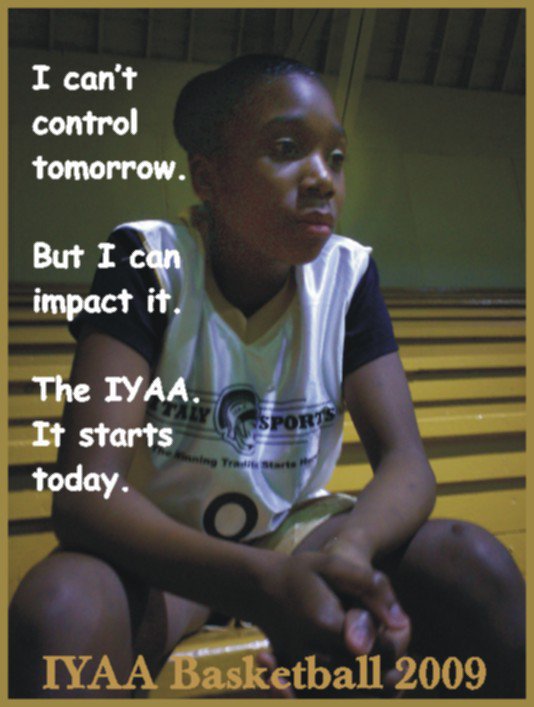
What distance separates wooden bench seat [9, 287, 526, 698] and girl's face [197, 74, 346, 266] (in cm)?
68

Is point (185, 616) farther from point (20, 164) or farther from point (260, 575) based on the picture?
point (20, 164)

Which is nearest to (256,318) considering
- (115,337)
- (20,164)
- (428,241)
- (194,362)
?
(194,362)

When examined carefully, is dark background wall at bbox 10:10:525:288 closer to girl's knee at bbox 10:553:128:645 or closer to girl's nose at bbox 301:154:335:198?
girl's nose at bbox 301:154:335:198

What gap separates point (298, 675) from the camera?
746 mm

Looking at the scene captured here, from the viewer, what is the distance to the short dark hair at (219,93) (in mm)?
988

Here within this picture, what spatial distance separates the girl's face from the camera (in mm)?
923

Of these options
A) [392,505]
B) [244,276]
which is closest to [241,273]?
[244,276]

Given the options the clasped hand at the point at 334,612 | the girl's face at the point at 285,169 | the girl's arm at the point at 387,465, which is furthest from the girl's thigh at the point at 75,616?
the girl's face at the point at 285,169

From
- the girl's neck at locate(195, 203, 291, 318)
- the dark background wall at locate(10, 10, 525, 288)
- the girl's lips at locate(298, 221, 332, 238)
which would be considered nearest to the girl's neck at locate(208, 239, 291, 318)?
the girl's neck at locate(195, 203, 291, 318)

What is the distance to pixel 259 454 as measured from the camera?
3.29 ft

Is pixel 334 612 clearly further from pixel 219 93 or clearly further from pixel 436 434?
pixel 436 434

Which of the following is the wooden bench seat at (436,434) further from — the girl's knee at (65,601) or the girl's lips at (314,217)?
the girl's lips at (314,217)

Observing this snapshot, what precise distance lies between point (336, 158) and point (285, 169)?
103mm

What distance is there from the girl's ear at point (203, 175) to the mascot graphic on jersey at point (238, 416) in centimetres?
31
